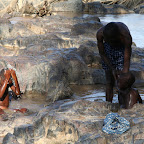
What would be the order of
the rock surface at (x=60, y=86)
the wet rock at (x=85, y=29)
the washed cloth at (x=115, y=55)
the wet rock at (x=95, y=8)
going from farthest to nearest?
the wet rock at (x=95, y=8) → the wet rock at (x=85, y=29) → the washed cloth at (x=115, y=55) → the rock surface at (x=60, y=86)

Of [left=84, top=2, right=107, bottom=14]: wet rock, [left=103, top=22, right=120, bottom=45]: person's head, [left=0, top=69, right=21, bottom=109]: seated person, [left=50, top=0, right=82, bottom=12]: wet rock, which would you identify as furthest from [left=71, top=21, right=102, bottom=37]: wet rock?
[left=84, top=2, right=107, bottom=14]: wet rock

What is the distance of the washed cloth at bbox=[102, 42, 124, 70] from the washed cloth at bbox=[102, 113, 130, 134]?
2.77ft

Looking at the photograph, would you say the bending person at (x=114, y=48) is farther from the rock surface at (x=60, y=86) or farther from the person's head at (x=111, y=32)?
the rock surface at (x=60, y=86)

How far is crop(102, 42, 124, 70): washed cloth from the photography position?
3729 millimetres

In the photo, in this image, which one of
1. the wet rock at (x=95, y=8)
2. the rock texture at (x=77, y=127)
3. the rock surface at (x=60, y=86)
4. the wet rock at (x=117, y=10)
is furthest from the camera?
the wet rock at (x=117, y=10)

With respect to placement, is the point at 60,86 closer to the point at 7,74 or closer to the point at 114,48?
the point at 7,74

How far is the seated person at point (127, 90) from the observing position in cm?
356

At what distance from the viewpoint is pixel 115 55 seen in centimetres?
377

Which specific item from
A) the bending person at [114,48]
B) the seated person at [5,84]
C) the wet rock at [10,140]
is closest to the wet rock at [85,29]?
the seated person at [5,84]

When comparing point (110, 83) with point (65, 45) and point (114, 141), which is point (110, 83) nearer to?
point (114, 141)

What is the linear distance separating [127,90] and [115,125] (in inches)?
29.3

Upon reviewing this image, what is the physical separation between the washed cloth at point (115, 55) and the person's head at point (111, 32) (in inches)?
6.8

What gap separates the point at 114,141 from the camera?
2918mm

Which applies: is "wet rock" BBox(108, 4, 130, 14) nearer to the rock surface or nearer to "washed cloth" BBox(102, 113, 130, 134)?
the rock surface
